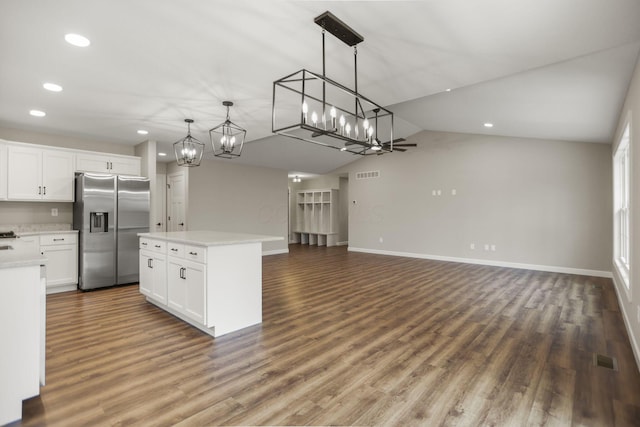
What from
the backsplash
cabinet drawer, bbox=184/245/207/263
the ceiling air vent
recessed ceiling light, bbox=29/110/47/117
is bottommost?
cabinet drawer, bbox=184/245/207/263

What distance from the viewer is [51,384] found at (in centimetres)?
223

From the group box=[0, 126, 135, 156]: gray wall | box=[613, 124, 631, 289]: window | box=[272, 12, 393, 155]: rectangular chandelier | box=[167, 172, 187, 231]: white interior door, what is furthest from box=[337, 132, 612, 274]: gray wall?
box=[0, 126, 135, 156]: gray wall

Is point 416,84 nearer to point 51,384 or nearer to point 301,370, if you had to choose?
point 301,370

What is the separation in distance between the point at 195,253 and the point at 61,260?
317 cm

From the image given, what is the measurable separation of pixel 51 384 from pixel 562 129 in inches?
287

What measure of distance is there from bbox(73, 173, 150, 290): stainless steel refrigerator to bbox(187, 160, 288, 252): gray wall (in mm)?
2244

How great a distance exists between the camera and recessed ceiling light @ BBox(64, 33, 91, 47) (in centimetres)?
243

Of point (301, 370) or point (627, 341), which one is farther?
point (627, 341)

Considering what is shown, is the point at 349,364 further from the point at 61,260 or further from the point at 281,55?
the point at 61,260

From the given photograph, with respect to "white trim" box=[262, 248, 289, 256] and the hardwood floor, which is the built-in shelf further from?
the hardwood floor

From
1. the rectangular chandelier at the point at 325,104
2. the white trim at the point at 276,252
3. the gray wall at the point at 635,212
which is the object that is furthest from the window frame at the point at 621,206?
the white trim at the point at 276,252

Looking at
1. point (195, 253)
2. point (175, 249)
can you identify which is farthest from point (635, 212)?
point (175, 249)

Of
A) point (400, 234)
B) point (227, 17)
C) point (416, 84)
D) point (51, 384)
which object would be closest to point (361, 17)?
point (227, 17)

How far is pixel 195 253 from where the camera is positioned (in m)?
3.18
